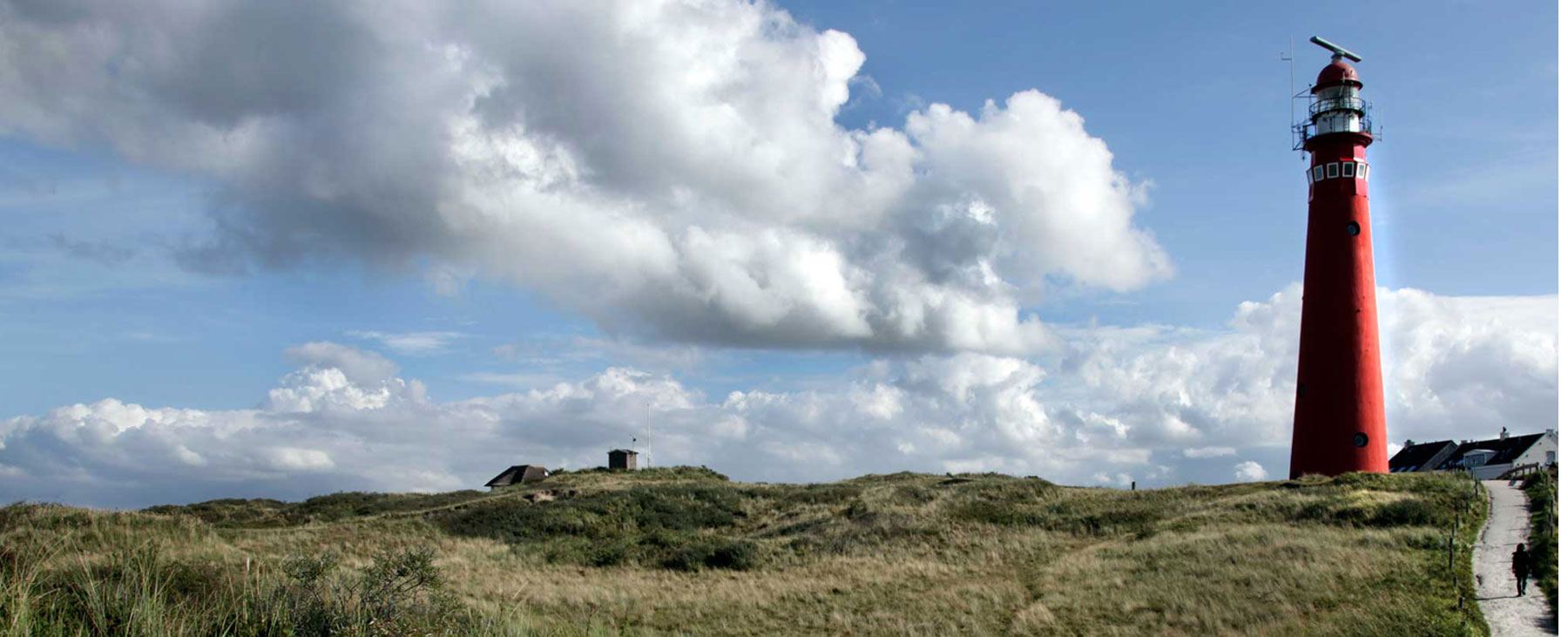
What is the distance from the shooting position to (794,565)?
3117 centimetres

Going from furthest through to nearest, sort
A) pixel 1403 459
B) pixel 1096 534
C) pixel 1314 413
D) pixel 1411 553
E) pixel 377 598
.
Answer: pixel 1403 459 < pixel 1314 413 < pixel 1096 534 < pixel 1411 553 < pixel 377 598

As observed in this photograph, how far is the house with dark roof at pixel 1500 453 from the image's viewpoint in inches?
2379

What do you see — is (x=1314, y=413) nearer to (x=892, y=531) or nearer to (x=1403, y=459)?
(x=892, y=531)

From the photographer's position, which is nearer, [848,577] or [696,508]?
[848,577]

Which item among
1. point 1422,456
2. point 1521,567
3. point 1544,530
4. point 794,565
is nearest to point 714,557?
point 794,565

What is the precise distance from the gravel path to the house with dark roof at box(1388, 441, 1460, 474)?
1687 inches

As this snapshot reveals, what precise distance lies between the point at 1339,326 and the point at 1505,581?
1746 centimetres

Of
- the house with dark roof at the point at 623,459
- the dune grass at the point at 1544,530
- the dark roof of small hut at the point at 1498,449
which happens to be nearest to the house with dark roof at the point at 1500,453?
the dark roof of small hut at the point at 1498,449

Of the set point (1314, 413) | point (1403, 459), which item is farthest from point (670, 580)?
point (1403, 459)

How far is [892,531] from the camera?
35.5 meters

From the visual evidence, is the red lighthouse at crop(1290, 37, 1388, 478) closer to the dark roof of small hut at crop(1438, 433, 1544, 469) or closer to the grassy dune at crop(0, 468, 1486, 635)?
the grassy dune at crop(0, 468, 1486, 635)

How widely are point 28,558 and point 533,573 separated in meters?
19.0

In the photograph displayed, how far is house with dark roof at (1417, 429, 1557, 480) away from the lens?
60.4m

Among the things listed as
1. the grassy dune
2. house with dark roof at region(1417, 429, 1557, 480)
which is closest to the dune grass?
the grassy dune
